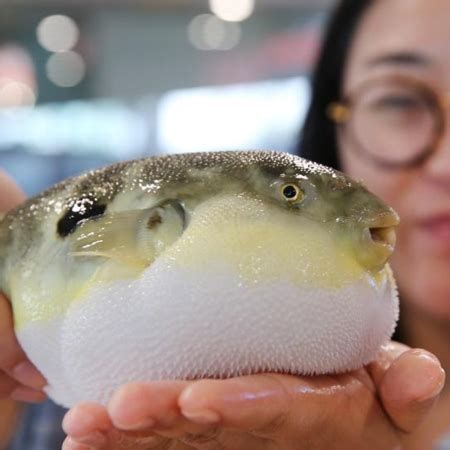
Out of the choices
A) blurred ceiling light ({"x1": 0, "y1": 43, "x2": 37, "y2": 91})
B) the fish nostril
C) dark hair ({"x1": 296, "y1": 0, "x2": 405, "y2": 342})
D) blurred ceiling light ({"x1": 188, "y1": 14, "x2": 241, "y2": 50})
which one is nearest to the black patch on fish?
the fish nostril

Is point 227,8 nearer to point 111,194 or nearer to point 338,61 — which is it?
point 338,61

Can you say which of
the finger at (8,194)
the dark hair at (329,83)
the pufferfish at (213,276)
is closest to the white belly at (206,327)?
the pufferfish at (213,276)

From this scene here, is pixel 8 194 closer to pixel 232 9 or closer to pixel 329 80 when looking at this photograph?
pixel 329 80

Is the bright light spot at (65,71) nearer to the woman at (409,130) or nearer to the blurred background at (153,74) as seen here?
the blurred background at (153,74)

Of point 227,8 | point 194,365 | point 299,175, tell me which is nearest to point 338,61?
point 299,175

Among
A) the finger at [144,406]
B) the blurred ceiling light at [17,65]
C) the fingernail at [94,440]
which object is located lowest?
the blurred ceiling light at [17,65]

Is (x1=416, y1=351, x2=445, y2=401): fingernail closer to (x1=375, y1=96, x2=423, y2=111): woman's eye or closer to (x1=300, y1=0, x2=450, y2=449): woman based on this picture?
(x1=300, y1=0, x2=450, y2=449): woman
